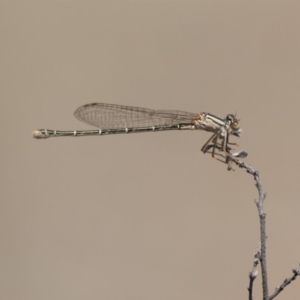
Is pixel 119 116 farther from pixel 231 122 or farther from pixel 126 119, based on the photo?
pixel 231 122

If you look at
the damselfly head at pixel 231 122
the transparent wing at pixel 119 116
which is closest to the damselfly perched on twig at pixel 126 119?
the transparent wing at pixel 119 116

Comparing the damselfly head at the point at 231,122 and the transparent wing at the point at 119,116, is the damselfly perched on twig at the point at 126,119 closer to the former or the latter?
the transparent wing at the point at 119,116

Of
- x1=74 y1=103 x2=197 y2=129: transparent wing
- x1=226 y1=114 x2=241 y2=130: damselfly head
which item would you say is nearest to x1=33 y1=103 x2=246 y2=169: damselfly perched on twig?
x1=74 y1=103 x2=197 y2=129: transparent wing

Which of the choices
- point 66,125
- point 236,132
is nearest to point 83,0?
point 66,125

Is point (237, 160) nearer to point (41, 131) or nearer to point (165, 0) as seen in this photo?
point (41, 131)

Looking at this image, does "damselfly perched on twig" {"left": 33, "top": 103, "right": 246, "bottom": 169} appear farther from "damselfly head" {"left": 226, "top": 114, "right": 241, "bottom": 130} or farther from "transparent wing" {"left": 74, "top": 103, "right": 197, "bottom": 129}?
→ "damselfly head" {"left": 226, "top": 114, "right": 241, "bottom": 130}

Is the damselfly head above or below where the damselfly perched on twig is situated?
below

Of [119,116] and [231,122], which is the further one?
[119,116]

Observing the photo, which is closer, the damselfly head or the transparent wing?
the damselfly head

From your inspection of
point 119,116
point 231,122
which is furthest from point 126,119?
point 231,122

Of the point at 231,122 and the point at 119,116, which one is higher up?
the point at 119,116

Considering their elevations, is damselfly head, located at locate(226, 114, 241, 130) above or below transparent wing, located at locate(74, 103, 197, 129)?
below
